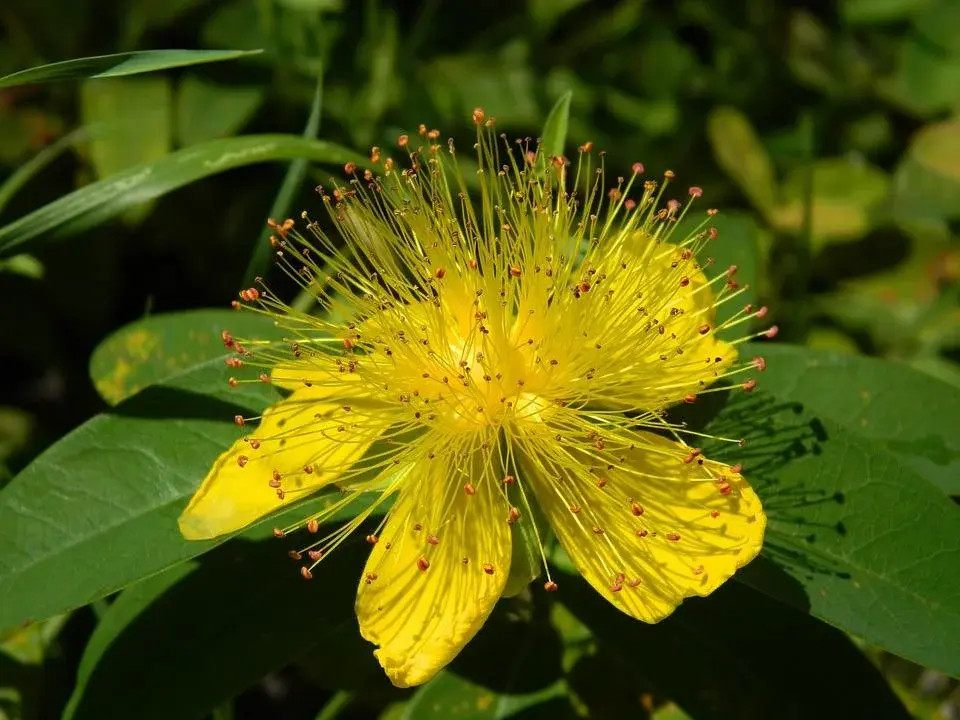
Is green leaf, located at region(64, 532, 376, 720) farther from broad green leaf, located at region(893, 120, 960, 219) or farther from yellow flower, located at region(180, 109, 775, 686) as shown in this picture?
broad green leaf, located at region(893, 120, 960, 219)

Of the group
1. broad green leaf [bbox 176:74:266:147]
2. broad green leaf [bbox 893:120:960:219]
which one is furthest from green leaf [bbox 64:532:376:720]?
broad green leaf [bbox 893:120:960:219]

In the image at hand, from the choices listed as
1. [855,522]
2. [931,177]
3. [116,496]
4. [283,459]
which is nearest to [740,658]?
[855,522]

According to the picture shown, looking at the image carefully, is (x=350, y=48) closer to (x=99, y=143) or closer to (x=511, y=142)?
(x=511, y=142)

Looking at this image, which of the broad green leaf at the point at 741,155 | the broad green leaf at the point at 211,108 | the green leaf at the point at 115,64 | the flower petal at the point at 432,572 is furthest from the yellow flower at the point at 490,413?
the broad green leaf at the point at 741,155

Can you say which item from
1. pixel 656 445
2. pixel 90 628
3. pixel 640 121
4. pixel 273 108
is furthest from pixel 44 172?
pixel 656 445

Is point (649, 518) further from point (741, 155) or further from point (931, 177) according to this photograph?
point (931, 177)

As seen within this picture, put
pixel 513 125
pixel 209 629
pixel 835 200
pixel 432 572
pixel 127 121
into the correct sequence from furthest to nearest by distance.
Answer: pixel 835 200 → pixel 513 125 → pixel 127 121 → pixel 209 629 → pixel 432 572
